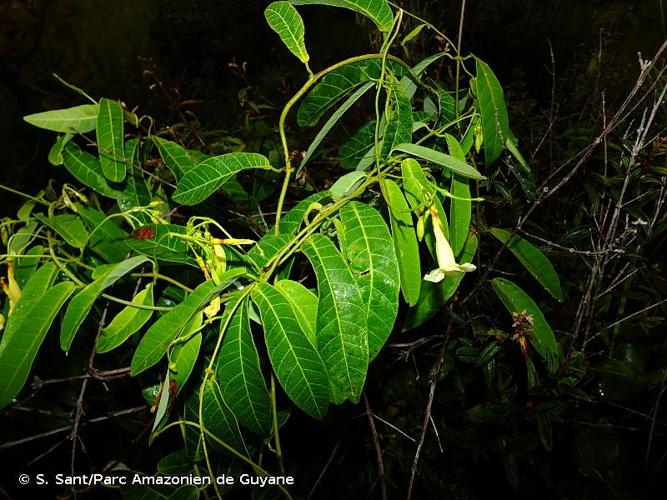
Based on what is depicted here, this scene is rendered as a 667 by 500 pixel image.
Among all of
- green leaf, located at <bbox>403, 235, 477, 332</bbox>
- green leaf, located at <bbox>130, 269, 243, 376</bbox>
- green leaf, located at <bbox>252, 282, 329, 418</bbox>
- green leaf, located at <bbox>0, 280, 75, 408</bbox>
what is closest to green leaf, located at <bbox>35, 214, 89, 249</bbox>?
green leaf, located at <bbox>0, 280, 75, 408</bbox>

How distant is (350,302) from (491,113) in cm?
32

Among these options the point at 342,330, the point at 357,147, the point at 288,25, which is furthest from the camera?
the point at 357,147

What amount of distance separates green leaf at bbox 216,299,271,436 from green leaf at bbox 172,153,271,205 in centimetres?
15

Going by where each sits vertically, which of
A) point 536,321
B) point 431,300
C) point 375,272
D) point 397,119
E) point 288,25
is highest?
point 288,25

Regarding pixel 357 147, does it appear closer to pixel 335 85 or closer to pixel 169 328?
pixel 335 85

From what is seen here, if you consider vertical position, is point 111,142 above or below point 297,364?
above

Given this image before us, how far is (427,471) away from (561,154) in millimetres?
949

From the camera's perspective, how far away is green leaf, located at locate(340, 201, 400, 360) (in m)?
0.56

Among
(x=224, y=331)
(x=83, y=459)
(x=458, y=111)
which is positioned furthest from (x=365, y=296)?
(x=83, y=459)

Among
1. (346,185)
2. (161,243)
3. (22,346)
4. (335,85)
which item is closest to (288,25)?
(335,85)

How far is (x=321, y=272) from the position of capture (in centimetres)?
57

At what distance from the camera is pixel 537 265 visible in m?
0.80

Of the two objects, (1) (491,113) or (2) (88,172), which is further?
(2) (88,172)

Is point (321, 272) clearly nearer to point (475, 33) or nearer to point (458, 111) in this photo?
point (458, 111)
